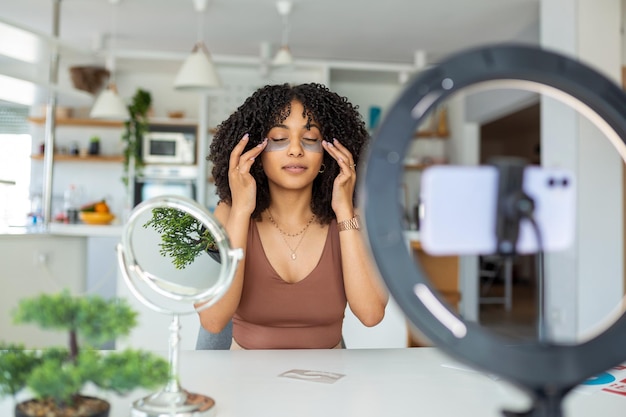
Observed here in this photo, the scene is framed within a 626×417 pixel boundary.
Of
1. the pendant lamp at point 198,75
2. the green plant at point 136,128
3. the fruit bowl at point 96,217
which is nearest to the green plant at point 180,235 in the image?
the pendant lamp at point 198,75

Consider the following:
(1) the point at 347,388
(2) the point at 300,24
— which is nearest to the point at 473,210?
(1) the point at 347,388

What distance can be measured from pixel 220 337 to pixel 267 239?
245mm

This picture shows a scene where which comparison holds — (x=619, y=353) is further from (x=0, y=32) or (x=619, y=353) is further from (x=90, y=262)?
(x=90, y=262)

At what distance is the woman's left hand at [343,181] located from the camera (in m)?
1.23

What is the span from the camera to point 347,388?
810 millimetres

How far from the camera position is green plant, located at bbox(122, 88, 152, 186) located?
5.59 meters

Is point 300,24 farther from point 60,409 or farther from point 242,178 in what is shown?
point 60,409

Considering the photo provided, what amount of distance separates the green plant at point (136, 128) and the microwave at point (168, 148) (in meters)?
0.08

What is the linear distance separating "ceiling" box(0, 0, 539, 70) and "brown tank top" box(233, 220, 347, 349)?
11.3ft

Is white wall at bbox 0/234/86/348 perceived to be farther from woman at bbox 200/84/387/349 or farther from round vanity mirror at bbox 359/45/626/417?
round vanity mirror at bbox 359/45/626/417

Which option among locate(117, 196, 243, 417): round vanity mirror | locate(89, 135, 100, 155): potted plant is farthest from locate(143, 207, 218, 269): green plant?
locate(89, 135, 100, 155): potted plant

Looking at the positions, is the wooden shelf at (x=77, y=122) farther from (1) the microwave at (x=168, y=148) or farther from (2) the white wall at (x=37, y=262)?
(2) the white wall at (x=37, y=262)

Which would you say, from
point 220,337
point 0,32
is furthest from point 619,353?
point 0,32

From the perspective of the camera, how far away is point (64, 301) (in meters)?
0.54
